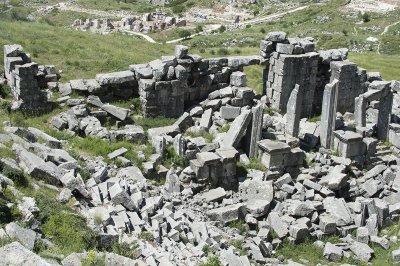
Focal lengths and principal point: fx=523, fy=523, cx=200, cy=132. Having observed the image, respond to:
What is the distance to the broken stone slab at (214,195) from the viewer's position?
15.0m

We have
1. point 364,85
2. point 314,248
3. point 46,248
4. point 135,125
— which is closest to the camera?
point 46,248

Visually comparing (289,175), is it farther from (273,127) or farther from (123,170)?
(123,170)

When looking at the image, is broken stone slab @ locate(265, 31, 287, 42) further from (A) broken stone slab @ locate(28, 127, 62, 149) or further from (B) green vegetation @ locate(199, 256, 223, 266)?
(B) green vegetation @ locate(199, 256, 223, 266)

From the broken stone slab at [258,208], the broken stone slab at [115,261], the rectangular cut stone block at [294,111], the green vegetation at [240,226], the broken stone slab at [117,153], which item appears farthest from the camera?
the rectangular cut stone block at [294,111]

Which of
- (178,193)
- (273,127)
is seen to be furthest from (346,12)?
(178,193)

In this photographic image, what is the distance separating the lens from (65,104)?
1848 cm

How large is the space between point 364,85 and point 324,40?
94.4 feet

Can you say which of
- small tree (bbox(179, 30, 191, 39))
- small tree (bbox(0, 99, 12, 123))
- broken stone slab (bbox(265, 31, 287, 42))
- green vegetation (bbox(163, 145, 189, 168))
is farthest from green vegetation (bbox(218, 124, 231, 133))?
small tree (bbox(179, 30, 191, 39))

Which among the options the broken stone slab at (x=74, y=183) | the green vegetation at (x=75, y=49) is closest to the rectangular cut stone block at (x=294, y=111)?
the green vegetation at (x=75, y=49)

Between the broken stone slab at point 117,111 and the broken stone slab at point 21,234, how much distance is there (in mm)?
9320

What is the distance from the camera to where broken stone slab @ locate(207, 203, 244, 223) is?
14.1 meters

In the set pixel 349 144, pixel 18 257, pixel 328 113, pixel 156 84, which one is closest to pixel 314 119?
pixel 328 113

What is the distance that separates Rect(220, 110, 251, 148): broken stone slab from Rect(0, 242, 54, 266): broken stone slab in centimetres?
1029

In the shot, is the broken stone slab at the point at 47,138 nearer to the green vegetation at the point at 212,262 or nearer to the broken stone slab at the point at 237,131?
the broken stone slab at the point at 237,131
